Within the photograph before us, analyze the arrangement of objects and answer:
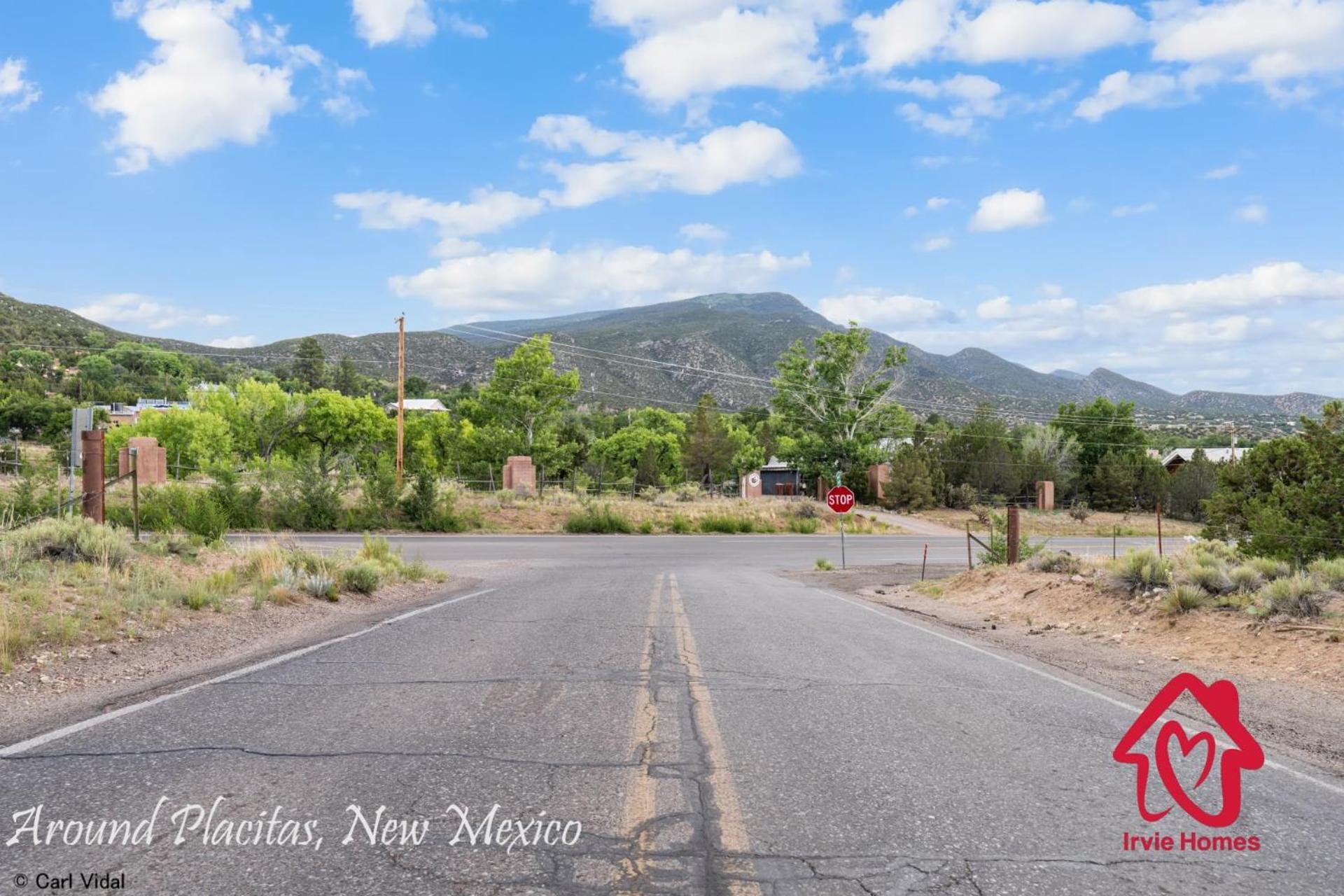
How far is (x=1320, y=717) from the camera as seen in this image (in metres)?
6.95

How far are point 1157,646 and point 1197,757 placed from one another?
5808 mm

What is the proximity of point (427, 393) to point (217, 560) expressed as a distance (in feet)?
449

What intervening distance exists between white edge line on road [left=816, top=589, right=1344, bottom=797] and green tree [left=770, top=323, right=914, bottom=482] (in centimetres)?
5025

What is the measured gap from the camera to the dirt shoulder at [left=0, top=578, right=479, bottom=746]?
6.23 metres

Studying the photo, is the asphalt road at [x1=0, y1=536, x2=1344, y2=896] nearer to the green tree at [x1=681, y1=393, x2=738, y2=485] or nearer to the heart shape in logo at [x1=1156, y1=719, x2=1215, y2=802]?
the heart shape in logo at [x1=1156, y1=719, x2=1215, y2=802]

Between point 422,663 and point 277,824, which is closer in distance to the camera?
point 277,824

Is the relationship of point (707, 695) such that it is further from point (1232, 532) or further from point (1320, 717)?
point (1232, 532)

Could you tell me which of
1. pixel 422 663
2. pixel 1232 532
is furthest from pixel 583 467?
pixel 422 663

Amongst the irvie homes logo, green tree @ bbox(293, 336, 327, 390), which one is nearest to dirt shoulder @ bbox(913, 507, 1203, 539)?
the irvie homes logo

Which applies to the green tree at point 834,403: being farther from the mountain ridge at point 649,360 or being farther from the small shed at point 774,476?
the mountain ridge at point 649,360

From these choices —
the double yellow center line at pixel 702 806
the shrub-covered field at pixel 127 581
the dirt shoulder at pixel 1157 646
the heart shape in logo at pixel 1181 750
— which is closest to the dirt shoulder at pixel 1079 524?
the dirt shoulder at pixel 1157 646

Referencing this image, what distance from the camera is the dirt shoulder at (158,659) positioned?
20.4 feet

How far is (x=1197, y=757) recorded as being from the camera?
555 centimetres

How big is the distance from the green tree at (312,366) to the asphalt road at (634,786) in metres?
133
